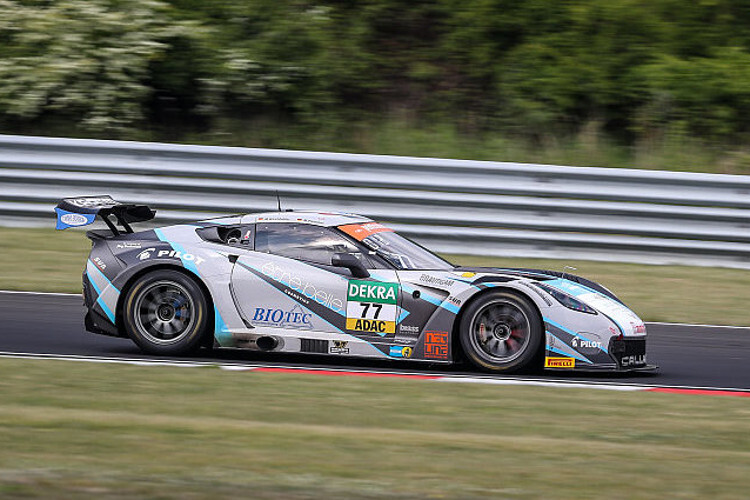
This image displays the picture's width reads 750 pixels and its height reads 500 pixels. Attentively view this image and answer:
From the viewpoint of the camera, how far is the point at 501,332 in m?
8.59

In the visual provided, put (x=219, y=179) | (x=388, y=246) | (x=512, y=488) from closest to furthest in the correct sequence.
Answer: (x=512, y=488) → (x=388, y=246) → (x=219, y=179)

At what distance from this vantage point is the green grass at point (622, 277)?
11.6 meters

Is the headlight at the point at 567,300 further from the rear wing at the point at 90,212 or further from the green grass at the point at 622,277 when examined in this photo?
the rear wing at the point at 90,212

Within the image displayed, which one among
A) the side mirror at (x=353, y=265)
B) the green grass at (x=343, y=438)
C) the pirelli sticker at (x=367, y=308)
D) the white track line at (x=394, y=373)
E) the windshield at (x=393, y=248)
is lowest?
the green grass at (x=343, y=438)

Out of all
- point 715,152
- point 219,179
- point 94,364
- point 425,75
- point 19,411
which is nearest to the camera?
point 19,411

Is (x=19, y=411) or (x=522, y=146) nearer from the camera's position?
(x=19, y=411)

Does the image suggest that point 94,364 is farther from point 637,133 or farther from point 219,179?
point 637,133

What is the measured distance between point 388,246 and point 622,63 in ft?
26.5

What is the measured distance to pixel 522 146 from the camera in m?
15.7

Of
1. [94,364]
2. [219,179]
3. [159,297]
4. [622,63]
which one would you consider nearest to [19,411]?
[94,364]

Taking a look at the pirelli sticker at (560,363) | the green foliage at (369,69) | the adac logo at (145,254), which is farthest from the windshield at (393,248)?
the green foliage at (369,69)

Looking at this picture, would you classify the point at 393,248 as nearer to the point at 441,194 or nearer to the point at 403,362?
the point at 403,362

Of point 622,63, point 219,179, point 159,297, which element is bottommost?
point 159,297

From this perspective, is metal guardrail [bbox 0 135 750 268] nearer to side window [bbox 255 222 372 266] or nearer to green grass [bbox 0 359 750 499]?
side window [bbox 255 222 372 266]
